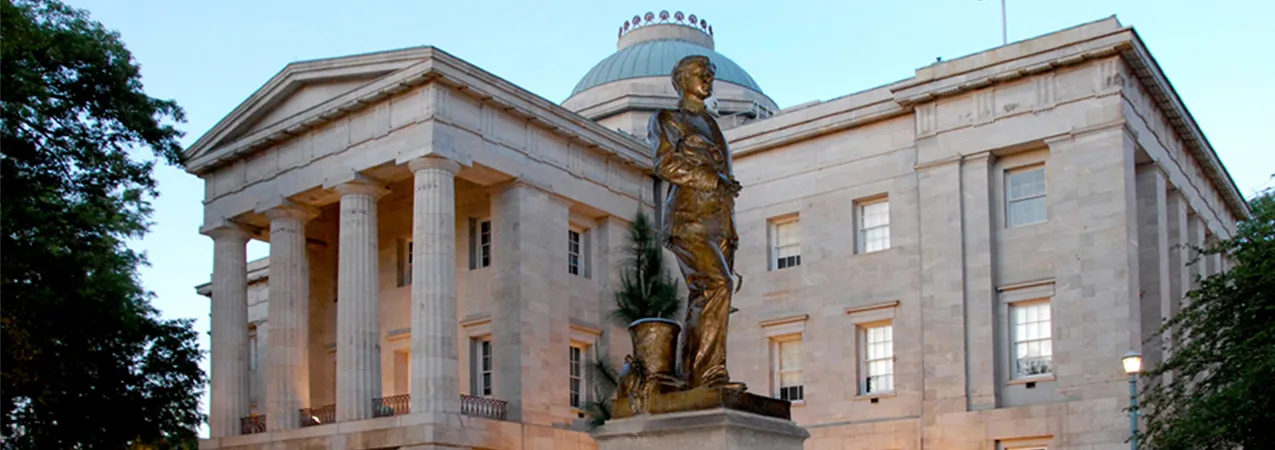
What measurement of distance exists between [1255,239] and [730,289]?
47.9 feet

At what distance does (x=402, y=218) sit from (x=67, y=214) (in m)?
17.5

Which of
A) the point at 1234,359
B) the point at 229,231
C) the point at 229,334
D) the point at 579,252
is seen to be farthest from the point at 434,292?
the point at 1234,359

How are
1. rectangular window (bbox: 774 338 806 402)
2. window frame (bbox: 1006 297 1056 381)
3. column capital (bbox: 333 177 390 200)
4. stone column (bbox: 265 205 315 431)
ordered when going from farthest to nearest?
rectangular window (bbox: 774 338 806 402), stone column (bbox: 265 205 315 431), column capital (bbox: 333 177 390 200), window frame (bbox: 1006 297 1056 381)

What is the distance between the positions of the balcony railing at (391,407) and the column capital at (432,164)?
5109mm

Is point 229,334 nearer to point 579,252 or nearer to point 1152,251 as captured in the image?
point 579,252

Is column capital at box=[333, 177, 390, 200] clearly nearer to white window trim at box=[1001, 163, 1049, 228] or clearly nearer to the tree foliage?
the tree foliage

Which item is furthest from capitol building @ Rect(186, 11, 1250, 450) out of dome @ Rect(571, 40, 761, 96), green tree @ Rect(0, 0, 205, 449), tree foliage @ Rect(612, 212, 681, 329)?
dome @ Rect(571, 40, 761, 96)

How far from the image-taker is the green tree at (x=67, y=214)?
2197 cm

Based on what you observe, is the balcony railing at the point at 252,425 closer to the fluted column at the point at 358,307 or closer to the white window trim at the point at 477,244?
the fluted column at the point at 358,307

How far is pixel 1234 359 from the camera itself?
21.9 m

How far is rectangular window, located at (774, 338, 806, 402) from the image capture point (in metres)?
36.8

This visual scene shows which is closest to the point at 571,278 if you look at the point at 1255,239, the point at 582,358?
the point at 582,358

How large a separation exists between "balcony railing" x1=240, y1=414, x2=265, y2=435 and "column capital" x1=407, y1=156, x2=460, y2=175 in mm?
8018

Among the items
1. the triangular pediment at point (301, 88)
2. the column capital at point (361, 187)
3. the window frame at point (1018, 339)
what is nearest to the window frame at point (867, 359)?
the window frame at point (1018, 339)
